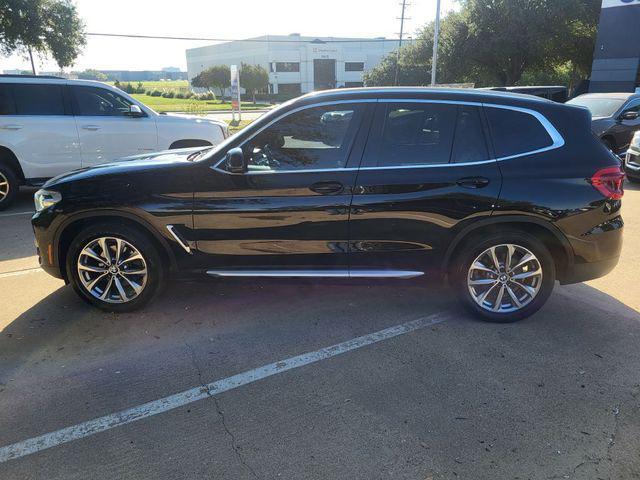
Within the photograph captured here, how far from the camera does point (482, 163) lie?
12.6ft

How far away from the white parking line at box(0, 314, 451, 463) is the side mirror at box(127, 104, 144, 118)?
6324mm

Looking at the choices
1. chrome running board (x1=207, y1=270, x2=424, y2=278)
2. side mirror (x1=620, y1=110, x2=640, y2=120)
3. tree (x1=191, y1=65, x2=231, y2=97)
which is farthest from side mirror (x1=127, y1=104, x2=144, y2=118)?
tree (x1=191, y1=65, x2=231, y2=97)

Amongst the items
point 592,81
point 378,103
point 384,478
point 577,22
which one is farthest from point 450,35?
point 384,478

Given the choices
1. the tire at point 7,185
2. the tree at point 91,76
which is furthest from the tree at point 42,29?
the tree at point 91,76

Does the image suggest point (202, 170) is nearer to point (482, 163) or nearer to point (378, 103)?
point (378, 103)

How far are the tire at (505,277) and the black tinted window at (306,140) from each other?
1.33 meters

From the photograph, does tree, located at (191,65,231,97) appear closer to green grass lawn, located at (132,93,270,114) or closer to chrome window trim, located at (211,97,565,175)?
green grass lawn, located at (132,93,270,114)

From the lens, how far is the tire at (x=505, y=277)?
3.91 m

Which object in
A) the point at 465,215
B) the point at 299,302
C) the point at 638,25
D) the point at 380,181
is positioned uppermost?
the point at 638,25

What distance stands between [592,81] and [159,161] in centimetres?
2404

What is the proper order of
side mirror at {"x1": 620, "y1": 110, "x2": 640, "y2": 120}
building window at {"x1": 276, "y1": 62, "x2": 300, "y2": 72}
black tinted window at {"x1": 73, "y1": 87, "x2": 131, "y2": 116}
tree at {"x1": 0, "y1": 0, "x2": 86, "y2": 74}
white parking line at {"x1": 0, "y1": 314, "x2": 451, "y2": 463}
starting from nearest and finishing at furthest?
white parking line at {"x1": 0, "y1": 314, "x2": 451, "y2": 463} → black tinted window at {"x1": 73, "y1": 87, "x2": 131, "y2": 116} → side mirror at {"x1": 620, "y1": 110, "x2": 640, "y2": 120} → tree at {"x1": 0, "y1": 0, "x2": 86, "y2": 74} → building window at {"x1": 276, "y1": 62, "x2": 300, "y2": 72}

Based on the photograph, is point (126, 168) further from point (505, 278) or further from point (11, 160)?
point (11, 160)

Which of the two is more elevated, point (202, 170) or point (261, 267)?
point (202, 170)

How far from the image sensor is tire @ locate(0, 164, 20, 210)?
307 inches
